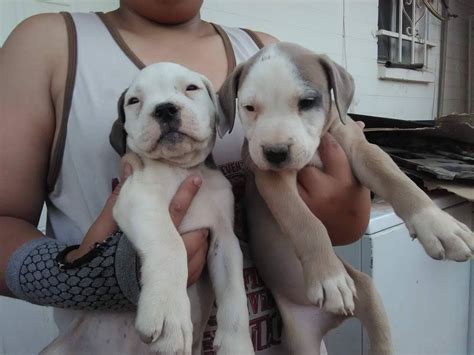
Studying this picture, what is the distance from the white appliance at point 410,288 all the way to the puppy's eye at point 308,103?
87cm

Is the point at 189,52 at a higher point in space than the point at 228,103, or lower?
higher

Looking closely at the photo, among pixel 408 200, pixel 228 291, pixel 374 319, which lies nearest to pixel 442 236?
pixel 408 200

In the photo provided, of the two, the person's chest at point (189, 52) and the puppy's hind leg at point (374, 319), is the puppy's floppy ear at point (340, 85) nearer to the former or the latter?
the person's chest at point (189, 52)

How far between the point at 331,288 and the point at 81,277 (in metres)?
0.56

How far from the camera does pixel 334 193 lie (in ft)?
4.40

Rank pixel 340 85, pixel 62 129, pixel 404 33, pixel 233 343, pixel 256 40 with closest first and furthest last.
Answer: pixel 233 343, pixel 62 129, pixel 340 85, pixel 256 40, pixel 404 33

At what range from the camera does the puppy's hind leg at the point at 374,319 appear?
Result: 143 centimetres

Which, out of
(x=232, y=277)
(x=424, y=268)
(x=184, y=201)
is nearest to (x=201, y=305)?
(x=232, y=277)

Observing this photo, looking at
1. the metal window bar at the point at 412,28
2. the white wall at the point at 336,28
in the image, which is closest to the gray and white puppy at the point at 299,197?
the white wall at the point at 336,28

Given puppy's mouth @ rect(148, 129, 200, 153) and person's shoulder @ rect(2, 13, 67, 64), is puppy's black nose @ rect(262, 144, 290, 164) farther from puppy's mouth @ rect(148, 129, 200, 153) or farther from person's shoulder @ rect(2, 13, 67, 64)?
person's shoulder @ rect(2, 13, 67, 64)

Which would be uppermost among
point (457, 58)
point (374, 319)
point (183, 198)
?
point (457, 58)

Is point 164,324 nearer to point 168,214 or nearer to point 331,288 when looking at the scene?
point 168,214

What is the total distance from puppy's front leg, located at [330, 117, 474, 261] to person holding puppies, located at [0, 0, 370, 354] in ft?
0.20

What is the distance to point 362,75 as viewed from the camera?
14.2ft
